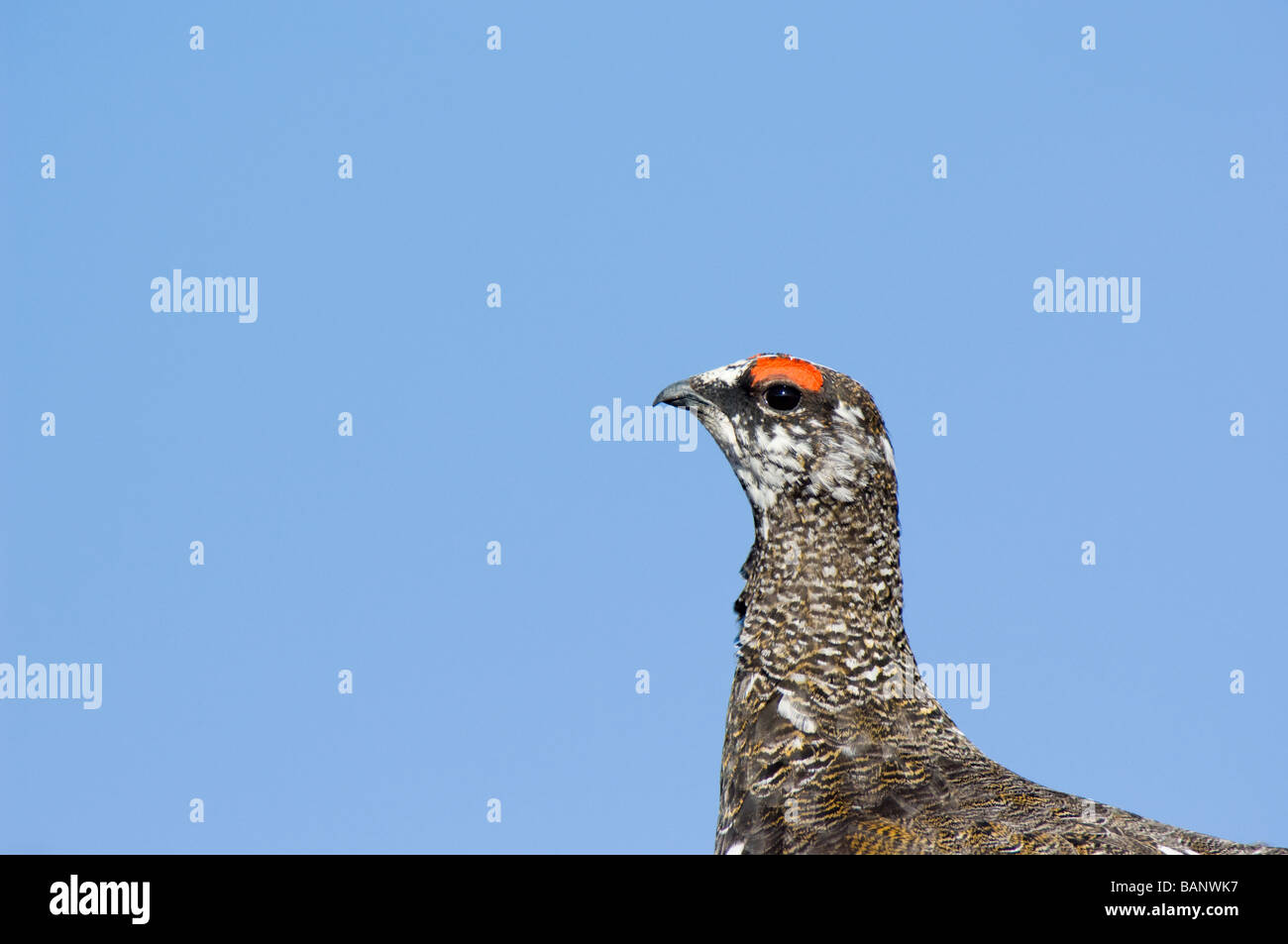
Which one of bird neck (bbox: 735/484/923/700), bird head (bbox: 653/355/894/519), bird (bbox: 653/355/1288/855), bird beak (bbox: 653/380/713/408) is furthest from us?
bird beak (bbox: 653/380/713/408)

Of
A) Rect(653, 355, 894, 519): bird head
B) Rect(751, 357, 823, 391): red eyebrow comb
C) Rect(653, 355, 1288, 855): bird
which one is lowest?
Rect(653, 355, 1288, 855): bird

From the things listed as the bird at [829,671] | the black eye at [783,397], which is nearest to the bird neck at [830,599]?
the bird at [829,671]

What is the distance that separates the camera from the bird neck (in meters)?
14.0

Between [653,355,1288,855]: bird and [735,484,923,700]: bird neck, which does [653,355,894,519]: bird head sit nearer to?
[653,355,1288,855]: bird

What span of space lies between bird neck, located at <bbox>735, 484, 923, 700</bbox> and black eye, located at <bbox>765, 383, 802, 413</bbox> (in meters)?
0.86

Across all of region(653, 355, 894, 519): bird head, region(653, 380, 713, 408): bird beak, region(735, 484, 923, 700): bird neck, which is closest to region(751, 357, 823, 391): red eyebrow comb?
region(653, 355, 894, 519): bird head

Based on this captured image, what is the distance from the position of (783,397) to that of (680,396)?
118 cm

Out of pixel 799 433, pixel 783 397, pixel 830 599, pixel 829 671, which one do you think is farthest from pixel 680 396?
pixel 829 671

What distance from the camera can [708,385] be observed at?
15219mm

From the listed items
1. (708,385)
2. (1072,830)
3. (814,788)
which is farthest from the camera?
(708,385)

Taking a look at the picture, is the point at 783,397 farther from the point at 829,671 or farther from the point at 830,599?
the point at 829,671
